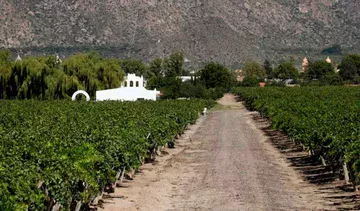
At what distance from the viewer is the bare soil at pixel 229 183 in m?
19.6

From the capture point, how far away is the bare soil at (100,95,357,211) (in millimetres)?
19578

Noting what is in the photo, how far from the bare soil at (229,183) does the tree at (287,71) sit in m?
138

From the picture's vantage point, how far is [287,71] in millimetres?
176500

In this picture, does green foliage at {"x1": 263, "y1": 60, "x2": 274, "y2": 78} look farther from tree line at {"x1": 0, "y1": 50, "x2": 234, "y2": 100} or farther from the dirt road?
the dirt road

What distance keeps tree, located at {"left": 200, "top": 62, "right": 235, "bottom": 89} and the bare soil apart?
99.8 metres

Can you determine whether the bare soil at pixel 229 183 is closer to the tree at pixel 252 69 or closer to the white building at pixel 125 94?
the white building at pixel 125 94

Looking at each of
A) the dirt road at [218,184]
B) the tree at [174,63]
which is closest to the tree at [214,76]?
the tree at [174,63]

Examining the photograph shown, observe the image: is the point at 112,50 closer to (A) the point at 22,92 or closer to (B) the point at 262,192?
(A) the point at 22,92

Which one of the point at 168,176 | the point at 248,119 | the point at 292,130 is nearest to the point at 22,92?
the point at 248,119

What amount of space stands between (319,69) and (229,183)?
147975 millimetres

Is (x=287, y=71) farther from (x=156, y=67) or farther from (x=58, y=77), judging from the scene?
(x=58, y=77)

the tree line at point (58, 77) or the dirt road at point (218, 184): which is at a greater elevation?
the tree line at point (58, 77)

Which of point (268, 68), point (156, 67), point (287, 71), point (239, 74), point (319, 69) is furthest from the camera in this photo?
point (239, 74)

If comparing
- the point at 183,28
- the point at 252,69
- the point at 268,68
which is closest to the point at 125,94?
the point at 183,28
